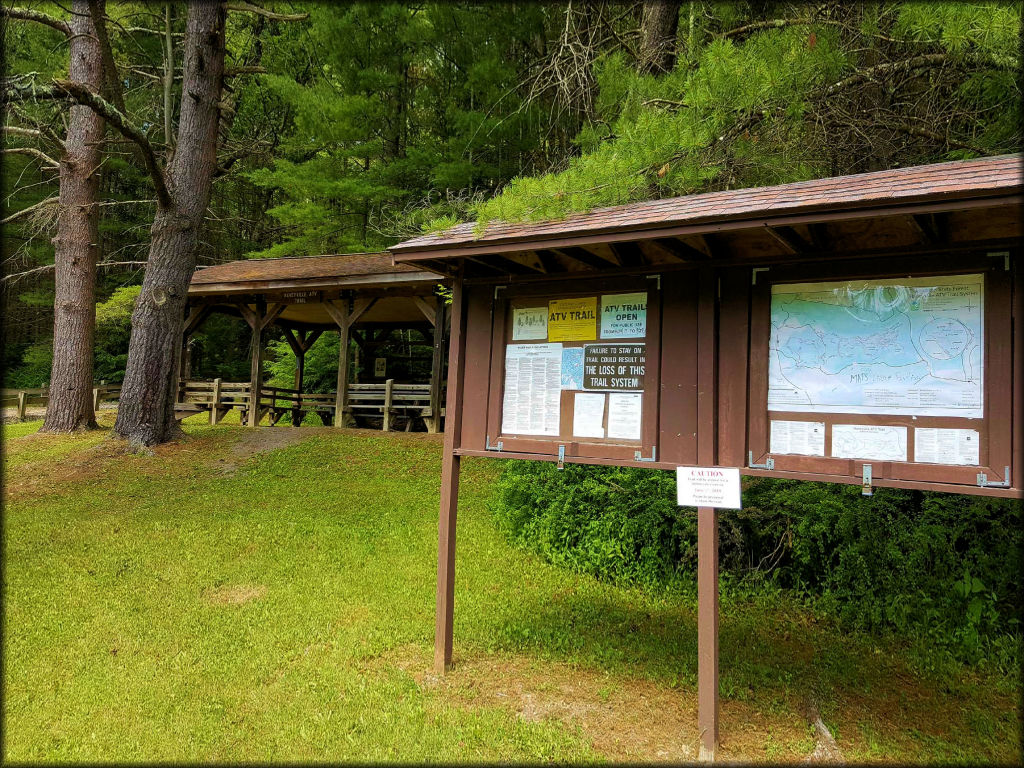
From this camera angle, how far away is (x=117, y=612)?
5.27 meters

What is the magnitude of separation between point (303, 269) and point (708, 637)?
12.9 meters

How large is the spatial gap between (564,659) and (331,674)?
5.32 feet

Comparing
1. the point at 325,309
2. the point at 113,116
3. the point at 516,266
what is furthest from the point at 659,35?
the point at 325,309

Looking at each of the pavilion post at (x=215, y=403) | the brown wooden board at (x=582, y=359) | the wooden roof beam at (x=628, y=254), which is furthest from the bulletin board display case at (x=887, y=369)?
the pavilion post at (x=215, y=403)

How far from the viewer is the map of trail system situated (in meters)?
3.07

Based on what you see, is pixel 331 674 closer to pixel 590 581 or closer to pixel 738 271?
pixel 590 581

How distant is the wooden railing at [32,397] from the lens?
1850 centimetres

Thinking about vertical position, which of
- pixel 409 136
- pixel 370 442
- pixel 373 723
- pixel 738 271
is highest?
pixel 409 136

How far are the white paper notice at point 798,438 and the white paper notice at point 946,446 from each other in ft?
1.38

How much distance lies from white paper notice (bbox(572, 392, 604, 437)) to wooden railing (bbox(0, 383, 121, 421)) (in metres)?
18.0

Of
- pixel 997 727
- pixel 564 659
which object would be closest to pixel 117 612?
pixel 564 659

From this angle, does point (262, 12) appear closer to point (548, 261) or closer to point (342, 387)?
point (342, 387)

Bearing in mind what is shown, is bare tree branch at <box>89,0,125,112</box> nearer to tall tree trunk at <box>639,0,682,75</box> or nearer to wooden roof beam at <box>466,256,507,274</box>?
tall tree trunk at <box>639,0,682,75</box>

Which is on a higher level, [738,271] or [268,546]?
[738,271]
